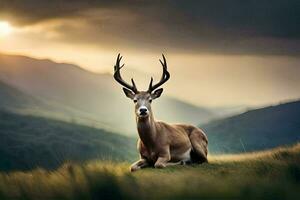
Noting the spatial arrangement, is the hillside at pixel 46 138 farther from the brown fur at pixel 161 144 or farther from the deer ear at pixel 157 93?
the deer ear at pixel 157 93

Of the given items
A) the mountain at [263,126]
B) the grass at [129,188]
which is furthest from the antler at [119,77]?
the mountain at [263,126]

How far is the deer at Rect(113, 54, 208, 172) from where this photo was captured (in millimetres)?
14344

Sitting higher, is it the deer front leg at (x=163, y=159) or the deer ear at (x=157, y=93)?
the deer ear at (x=157, y=93)

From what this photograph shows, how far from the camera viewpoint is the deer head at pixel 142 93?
555 inches

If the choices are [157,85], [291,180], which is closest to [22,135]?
[157,85]

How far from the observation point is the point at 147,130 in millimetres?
14672

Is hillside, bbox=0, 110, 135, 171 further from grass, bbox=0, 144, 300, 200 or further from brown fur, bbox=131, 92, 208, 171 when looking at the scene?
grass, bbox=0, 144, 300, 200

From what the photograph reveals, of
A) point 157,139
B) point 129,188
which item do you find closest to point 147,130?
point 157,139

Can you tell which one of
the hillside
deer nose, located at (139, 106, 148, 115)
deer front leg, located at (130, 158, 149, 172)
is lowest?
the hillside

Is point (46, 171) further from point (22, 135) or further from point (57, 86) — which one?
point (57, 86)

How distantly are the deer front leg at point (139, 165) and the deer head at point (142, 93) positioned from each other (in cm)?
87

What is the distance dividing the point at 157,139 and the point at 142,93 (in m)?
1.04

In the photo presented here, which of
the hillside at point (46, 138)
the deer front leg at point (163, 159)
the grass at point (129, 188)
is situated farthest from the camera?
the hillside at point (46, 138)

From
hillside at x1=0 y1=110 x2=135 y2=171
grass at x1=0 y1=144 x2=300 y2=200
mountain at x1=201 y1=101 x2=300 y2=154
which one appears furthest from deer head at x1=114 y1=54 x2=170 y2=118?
hillside at x1=0 y1=110 x2=135 y2=171
